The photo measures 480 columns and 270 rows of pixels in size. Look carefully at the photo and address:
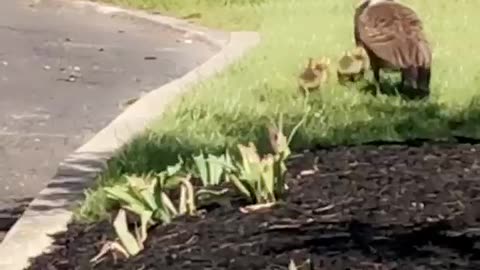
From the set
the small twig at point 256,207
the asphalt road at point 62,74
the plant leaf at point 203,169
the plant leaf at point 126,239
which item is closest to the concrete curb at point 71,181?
the asphalt road at point 62,74

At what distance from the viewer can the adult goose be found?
29.6ft

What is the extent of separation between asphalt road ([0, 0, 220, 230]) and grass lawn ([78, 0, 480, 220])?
697mm

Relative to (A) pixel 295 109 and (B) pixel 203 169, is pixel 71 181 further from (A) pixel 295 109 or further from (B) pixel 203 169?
(A) pixel 295 109

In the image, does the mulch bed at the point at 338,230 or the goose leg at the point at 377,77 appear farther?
the goose leg at the point at 377,77

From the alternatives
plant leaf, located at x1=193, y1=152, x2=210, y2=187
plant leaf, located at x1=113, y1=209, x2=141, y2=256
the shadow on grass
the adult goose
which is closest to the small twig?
plant leaf, located at x1=193, y1=152, x2=210, y2=187

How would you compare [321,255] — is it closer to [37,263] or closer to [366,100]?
[37,263]

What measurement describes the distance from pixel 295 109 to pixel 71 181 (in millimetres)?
2076

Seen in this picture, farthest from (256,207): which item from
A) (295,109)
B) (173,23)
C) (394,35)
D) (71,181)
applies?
(173,23)

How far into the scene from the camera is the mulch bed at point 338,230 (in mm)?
5262

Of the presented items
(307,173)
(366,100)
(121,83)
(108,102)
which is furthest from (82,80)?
(307,173)

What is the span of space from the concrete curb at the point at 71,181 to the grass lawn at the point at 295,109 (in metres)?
0.14

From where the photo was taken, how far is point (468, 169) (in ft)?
22.1

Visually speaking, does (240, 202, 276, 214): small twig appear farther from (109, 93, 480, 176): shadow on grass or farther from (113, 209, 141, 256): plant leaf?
(109, 93, 480, 176): shadow on grass

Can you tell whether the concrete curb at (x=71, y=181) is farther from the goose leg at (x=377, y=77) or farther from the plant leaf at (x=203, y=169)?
the goose leg at (x=377, y=77)
